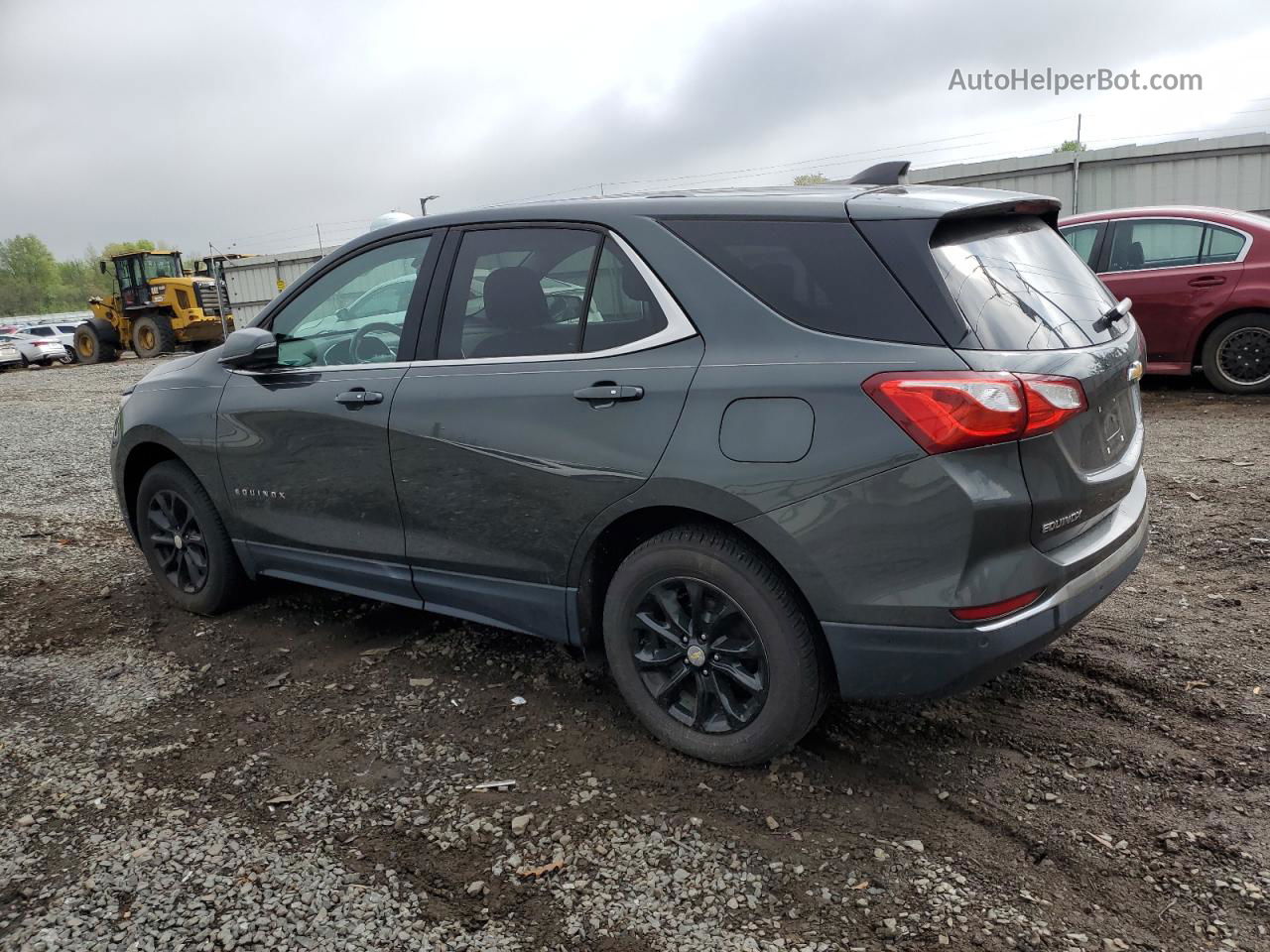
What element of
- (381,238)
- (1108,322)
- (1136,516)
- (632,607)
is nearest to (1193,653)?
(1136,516)

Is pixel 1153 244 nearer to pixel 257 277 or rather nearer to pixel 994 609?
pixel 994 609

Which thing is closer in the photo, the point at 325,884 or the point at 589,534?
the point at 325,884

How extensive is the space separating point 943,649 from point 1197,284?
7.33 metres

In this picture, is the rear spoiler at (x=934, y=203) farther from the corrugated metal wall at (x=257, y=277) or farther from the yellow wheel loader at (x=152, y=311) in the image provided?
the yellow wheel loader at (x=152, y=311)

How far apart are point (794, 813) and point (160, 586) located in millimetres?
3363

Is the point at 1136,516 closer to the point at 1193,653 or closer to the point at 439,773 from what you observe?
the point at 1193,653

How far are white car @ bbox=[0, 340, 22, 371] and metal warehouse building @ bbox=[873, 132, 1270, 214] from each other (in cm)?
2777

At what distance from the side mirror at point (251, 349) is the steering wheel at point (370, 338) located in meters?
0.36

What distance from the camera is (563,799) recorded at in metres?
2.95

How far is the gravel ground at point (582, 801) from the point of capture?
7.93 feet

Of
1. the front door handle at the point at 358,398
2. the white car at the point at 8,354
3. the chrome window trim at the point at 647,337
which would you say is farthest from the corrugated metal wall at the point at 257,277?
the chrome window trim at the point at 647,337

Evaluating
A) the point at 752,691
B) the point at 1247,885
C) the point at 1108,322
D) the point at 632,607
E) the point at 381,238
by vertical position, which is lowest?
the point at 1247,885

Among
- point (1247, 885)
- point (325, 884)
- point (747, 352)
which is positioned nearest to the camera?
point (1247, 885)

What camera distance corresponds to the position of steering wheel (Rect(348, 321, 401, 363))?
12.1 feet
